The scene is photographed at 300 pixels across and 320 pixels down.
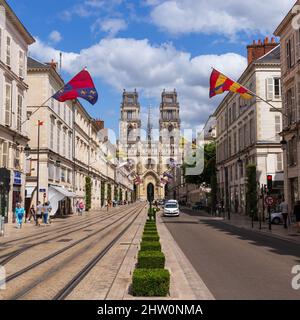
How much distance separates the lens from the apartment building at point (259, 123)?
44.2m

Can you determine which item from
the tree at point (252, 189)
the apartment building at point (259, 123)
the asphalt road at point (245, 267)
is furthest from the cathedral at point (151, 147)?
the asphalt road at point (245, 267)

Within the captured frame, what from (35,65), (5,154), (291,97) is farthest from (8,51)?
(291,97)

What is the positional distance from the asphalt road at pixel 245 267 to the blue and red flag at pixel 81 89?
1176 centimetres

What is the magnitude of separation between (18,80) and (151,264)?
30.2 meters

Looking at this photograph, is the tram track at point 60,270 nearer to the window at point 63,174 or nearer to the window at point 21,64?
the window at point 21,64

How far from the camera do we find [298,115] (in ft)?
103

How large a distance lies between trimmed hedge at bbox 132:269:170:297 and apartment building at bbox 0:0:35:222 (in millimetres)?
23649

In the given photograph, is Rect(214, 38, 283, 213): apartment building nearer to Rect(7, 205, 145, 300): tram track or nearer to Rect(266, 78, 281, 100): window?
Rect(266, 78, 281, 100): window

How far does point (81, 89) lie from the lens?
92.4 ft

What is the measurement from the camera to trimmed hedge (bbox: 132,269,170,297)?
8.65 meters

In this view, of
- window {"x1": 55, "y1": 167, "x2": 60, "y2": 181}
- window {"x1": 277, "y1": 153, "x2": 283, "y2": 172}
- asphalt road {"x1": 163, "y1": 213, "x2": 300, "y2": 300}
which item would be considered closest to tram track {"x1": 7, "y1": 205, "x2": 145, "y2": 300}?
asphalt road {"x1": 163, "y1": 213, "x2": 300, "y2": 300}

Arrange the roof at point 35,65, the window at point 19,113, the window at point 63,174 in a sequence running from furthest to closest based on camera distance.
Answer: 1. the window at point 63,174
2. the roof at point 35,65
3. the window at point 19,113

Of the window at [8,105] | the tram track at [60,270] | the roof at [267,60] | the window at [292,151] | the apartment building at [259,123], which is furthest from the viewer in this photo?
the roof at [267,60]
